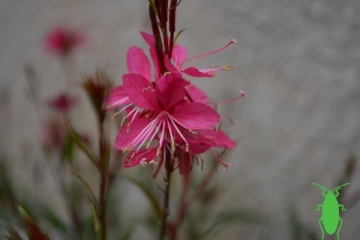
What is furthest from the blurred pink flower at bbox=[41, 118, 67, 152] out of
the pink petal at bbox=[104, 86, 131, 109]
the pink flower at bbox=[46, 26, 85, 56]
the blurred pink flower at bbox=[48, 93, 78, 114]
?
the pink petal at bbox=[104, 86, 131, 109]

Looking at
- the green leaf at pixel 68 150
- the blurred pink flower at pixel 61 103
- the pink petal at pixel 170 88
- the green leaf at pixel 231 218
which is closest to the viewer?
Answer: the pink petal at pixel 170 88

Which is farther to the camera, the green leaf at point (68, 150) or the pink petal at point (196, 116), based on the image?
the green leaf at point (68, 150)

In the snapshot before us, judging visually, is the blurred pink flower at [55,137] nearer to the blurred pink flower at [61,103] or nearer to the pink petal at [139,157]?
A: the blurred pink flower at [61,103]

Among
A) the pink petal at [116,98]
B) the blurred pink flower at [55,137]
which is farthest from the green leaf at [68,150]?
the pink petal at [116,98]

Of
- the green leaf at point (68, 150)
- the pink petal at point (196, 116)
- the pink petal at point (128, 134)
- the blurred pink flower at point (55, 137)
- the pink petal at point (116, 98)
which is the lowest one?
the blurred pink flower at point (55, 137)

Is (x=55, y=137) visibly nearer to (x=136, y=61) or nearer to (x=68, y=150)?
(x=68, y=150)

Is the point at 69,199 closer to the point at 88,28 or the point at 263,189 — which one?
the point at 263,189

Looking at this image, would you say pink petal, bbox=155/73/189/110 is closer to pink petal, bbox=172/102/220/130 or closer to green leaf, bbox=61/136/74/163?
pink petal, bbox=172/102/220/130

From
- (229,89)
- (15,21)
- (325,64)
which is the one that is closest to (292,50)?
(325,64)

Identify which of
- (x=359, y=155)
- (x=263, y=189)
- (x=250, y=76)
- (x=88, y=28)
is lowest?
(x=263, y=189)
